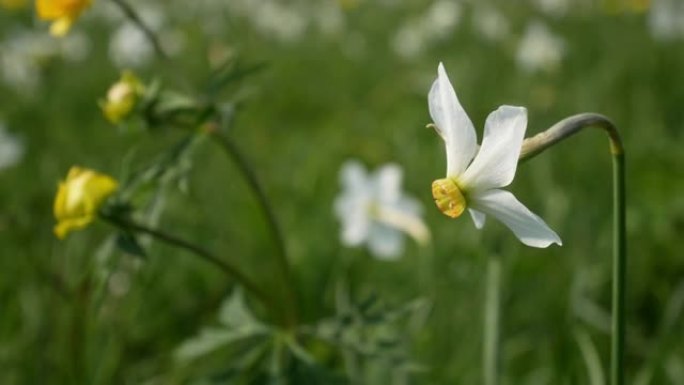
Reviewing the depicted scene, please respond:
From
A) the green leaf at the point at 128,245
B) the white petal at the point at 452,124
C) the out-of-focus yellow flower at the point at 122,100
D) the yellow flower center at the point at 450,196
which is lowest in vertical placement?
the yellow flower center at the point at 450,196

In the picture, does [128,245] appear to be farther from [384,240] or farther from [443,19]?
[443,19]

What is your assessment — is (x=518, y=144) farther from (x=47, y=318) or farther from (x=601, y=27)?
(x=601, y=27)

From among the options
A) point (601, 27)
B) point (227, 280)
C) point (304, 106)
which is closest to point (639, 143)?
point (227, 280)

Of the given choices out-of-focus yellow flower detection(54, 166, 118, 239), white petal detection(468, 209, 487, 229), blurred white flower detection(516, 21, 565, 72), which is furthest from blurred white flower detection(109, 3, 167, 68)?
white petal detection(468, 209, 487, 229)

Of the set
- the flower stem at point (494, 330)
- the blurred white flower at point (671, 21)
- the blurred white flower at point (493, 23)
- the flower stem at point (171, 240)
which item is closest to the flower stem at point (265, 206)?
the flower stem at point (171, 240)

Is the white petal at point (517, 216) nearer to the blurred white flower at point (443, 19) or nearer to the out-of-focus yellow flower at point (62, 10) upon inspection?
the out-of-focus yellow flower at point (62, 10)

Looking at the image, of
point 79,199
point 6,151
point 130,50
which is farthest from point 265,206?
point 130,50

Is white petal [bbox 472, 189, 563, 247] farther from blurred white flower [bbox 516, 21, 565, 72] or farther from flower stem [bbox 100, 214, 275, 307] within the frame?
blurred white flower [bbox 516, 21, 565, 72]

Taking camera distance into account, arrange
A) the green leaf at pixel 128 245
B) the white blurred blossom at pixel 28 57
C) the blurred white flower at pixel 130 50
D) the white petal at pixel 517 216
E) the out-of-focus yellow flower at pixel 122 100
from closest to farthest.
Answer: the white petal at pixel 517 216
the green leaf at pixel 128 245
the out-of-focus yellow flower at pixel 122 100
the white blurred blossom at pixel 28 57
the blurred white flower at pixel 130 50
